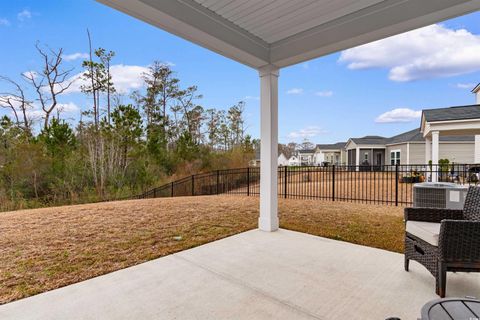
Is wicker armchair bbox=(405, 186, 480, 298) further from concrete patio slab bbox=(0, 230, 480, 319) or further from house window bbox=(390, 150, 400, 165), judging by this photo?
house window bbox=(390, 150, 400, 165)

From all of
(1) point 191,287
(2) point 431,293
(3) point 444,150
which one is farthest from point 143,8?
(3) point 444,150

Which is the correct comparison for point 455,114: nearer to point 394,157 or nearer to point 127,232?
point 394,157

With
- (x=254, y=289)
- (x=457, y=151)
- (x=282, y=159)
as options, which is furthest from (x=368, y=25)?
(x=282, y=159)

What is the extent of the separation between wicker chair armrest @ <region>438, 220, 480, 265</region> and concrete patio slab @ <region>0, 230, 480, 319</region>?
36 centimetres

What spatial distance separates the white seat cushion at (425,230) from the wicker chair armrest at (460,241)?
0.10 meters

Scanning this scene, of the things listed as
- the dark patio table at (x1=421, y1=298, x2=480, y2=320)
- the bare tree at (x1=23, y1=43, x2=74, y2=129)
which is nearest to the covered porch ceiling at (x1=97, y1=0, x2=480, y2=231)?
the dark patio table at (x1=421, y1=298, x2=480, y2=320)

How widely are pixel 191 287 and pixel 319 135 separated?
85.1ft

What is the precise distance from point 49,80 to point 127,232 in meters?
9.16

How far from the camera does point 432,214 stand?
2.55m

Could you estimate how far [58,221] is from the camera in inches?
177

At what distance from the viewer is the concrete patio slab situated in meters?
1.88

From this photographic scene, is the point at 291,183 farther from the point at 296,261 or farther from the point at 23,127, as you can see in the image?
the point at 23,127

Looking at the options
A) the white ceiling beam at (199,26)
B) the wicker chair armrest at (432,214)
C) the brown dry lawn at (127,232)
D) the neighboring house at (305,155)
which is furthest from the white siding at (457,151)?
the neighboring house at (305,155)

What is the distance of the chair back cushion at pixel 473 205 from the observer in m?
2.33
